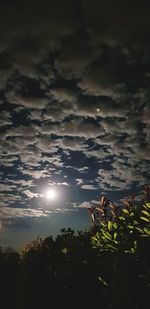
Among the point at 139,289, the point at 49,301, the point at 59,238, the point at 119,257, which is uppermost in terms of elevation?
the point at 59,238

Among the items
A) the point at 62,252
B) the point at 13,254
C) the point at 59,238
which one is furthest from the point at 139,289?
the point at 13,254

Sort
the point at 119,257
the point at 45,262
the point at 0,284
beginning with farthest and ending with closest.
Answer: the point at 0,284
the point at 45,262
the point at 119,257

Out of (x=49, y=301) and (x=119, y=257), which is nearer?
(x=119, y=257)

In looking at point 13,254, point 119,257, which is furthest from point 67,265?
point 13,254

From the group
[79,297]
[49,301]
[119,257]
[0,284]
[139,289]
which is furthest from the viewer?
[0,284]

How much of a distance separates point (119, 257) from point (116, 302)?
102 cm

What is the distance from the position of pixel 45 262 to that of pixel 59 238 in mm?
1226

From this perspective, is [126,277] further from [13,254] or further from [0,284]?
[13,254]

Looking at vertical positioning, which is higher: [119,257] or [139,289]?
[119,257]

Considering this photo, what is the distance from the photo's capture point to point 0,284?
1508cm

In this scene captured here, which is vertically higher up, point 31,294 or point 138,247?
point 138,247

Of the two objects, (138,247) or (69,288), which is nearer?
(138,247)

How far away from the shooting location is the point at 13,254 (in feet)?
56.1

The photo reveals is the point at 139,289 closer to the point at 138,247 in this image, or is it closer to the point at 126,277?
the point at 126,277
